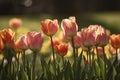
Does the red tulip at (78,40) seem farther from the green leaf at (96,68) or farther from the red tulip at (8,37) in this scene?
the red tulip at (8,37)

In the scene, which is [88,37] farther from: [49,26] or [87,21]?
[87,21]

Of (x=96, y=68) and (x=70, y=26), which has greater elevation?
(x=70, y=26)

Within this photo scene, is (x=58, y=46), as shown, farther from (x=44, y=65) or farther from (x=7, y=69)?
(x=7, y=69)

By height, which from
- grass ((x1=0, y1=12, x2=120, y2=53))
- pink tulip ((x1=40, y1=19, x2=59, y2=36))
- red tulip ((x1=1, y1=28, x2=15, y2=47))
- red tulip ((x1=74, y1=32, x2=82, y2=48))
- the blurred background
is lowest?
grass ((x1=0, y1=12, x2=120, y2=53))

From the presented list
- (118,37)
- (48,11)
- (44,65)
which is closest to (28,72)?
(44,65)

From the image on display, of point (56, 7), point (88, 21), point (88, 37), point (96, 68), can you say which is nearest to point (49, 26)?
point (88, 37)

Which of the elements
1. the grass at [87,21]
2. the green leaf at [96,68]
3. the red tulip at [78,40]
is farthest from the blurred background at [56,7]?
the green leaf at [96,68]

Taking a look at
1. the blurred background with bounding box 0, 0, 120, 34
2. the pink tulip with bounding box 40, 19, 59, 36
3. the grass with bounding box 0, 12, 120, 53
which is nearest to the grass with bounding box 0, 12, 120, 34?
the grass with bounding box 0, 12, 120, 53

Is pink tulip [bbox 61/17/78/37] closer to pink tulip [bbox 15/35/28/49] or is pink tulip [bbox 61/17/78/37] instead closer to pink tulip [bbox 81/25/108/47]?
pink tulip [bbox 81/25/108/47]
